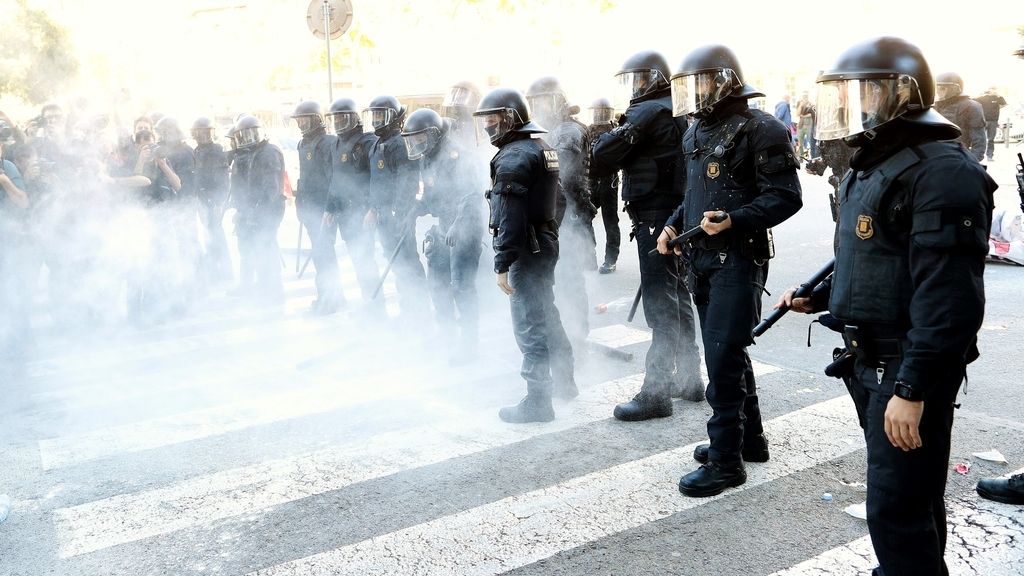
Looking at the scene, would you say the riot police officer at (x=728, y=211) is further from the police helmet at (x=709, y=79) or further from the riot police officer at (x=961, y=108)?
the riot police officer at (x=961, y=108)

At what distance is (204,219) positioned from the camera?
32.9ft

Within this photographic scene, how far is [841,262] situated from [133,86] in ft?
54.4

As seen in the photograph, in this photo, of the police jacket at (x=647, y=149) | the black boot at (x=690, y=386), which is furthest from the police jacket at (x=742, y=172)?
the black boot at (x=690, y=386)

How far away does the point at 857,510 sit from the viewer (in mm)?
3697

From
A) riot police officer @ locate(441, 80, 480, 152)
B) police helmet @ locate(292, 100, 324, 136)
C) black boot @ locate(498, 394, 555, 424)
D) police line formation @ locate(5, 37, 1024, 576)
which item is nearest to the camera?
police line formation @ locate(5, 37, 1024, 576)

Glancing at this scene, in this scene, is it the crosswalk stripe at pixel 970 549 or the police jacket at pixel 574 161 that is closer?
the crosswalk stripe at pixel 970 549

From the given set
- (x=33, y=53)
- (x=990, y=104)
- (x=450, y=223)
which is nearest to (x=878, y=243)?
(x=450, y=223)

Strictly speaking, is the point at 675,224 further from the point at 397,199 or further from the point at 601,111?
the point at 601,111

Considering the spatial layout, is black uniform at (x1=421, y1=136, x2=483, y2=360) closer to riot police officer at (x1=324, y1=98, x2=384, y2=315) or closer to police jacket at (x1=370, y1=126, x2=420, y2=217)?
police jacket at (x1=370, y1=126, x2=420, y2=217)

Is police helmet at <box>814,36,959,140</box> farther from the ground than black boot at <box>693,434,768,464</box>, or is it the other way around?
police helmet at <box>814,36,959,140</box>

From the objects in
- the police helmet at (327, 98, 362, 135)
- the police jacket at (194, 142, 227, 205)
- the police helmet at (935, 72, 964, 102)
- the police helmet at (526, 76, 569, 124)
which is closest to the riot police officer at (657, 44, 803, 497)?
the police helmet at (526, 76, 569, 124)

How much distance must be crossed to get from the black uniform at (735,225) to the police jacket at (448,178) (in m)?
2.85

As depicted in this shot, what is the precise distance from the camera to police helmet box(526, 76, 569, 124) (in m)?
6.92

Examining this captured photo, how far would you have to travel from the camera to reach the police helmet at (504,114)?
16.4 feet
